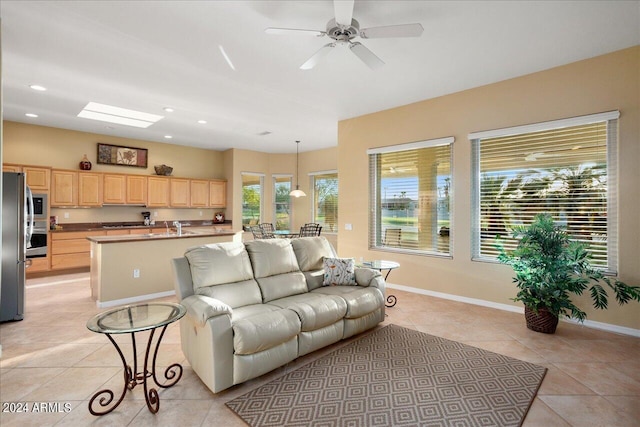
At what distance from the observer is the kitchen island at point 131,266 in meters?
4.26

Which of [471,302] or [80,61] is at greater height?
[80,61]

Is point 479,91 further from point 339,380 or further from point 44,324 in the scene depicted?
point 44,324

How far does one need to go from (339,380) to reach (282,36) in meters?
3.14

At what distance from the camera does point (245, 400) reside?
7.28 feet

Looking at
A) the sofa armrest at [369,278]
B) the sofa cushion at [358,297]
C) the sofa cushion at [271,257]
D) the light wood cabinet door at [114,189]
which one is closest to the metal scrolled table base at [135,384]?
the sofa cushion at [271,257]

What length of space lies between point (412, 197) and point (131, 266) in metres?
4.36

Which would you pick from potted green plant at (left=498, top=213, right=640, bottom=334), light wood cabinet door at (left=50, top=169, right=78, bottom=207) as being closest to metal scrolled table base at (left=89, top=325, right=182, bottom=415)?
potted green plant at (left=498, top=213, right=640, bottom=334)

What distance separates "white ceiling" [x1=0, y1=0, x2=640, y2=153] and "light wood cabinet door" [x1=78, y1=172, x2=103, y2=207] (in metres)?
1.49

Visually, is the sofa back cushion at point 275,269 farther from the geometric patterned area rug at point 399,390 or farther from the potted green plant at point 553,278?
the potted green plant at point 553,278

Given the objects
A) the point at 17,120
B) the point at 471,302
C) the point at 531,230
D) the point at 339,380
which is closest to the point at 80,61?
the point at 17,120

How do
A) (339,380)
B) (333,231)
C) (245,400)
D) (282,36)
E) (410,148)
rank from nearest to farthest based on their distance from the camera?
(245,400)
(339,380)
(282,36)
(410,148)
(333,231)

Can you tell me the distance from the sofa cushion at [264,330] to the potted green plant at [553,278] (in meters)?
2.63

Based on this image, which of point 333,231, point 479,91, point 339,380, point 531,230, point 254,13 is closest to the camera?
point 339,380

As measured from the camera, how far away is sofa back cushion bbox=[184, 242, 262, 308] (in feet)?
8.95
